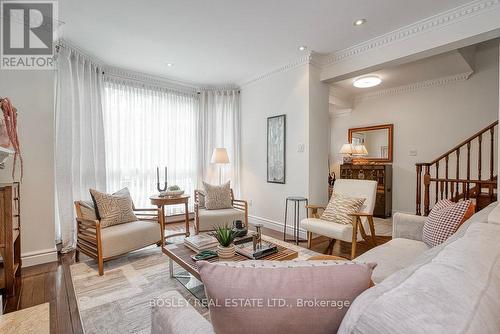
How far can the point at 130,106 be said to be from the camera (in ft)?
13.4

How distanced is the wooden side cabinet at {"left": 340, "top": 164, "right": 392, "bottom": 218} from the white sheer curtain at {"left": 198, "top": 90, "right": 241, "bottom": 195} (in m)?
2.58

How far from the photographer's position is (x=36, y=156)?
274 centimetres

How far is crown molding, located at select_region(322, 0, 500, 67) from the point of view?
234 centimetres

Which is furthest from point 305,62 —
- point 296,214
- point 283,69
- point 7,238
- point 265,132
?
point 7,238

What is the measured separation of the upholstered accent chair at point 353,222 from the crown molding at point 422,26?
1.75m

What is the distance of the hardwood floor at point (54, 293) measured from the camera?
69.9 inches

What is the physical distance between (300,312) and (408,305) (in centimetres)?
25

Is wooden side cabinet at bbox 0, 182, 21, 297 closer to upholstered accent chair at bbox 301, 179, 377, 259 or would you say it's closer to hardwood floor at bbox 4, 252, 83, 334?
hardwood floor at bbox 4, 252, 83, 334

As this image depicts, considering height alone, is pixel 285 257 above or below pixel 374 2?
below

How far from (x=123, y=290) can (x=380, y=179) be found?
482 centimetres

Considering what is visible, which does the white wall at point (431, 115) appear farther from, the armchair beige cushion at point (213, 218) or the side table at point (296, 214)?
the armchair beige cushion at point (213, 218)

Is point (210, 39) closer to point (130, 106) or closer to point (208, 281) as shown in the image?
point (130, 106)

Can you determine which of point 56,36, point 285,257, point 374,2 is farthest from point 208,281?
point 56,36
